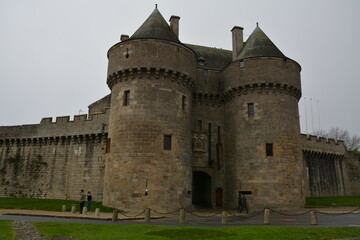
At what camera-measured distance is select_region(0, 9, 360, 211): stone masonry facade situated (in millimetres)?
21922

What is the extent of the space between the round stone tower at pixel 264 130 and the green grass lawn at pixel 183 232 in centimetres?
1067

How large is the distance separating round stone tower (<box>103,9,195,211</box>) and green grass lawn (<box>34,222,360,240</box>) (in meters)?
7.53

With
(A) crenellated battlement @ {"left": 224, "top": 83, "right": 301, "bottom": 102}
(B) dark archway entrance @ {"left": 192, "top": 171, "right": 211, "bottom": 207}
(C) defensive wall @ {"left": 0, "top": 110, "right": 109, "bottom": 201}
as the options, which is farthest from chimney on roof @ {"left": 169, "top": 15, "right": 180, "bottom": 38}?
(B) dark archway entrance @ {"left": 192, "top": 171, "right": 211, "bottom": 207}

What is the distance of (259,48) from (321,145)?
1687 centimetres

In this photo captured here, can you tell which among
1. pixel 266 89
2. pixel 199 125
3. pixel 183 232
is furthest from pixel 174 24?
pixel 183 232

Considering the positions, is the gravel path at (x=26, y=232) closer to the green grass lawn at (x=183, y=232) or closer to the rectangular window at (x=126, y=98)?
the green grass lawn at (x=183, y=232)

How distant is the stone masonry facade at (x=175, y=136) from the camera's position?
2192cm

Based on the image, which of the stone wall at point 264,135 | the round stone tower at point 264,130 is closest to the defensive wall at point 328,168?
the stone wall at point 264,135

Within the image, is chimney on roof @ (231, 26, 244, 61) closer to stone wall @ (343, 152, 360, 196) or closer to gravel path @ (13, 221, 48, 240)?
gravel path @ (13, 221, 48, 240)

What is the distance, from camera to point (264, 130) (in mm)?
24781

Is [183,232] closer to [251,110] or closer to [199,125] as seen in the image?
[251,110]

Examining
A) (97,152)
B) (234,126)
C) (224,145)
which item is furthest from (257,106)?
(97,152)

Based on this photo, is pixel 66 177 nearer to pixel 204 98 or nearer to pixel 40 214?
pixel 40 214

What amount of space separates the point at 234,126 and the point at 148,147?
27.2 feet
